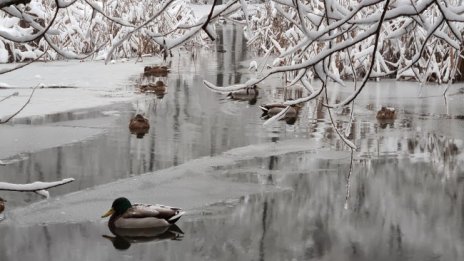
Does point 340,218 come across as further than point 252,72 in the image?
No

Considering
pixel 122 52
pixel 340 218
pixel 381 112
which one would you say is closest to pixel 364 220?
pixel 340 218

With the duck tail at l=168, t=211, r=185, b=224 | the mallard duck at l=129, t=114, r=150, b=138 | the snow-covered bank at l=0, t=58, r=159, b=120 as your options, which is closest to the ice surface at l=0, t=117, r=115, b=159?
the mallard duck at l=129, t=114, r=150, b=138

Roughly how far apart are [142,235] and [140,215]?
0.16 metres

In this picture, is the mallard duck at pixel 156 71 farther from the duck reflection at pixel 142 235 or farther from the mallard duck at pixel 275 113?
the duck reflection at pixel 142 235

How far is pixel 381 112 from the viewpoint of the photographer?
10.7 metres

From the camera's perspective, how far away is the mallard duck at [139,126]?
960cm

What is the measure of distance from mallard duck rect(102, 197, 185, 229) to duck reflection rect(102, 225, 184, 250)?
0.04 meters

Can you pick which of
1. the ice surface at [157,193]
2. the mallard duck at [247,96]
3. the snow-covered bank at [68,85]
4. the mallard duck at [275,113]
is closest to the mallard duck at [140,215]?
the ice surface at [157,193]

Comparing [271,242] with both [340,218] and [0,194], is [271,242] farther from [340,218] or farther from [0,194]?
[0,194]

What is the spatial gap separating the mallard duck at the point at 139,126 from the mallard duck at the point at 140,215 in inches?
145

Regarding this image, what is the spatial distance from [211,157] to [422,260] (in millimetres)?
3565

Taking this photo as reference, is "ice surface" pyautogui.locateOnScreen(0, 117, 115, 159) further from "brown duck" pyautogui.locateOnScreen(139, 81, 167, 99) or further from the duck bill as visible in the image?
"brown duck" pyautogui.locateOnScreen(139, 81, 167, 99)

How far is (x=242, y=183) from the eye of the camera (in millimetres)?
7188

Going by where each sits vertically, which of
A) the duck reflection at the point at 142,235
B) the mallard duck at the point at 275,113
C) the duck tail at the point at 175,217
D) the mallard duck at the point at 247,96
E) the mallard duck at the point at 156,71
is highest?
the mallard duck at the point at 156,71
